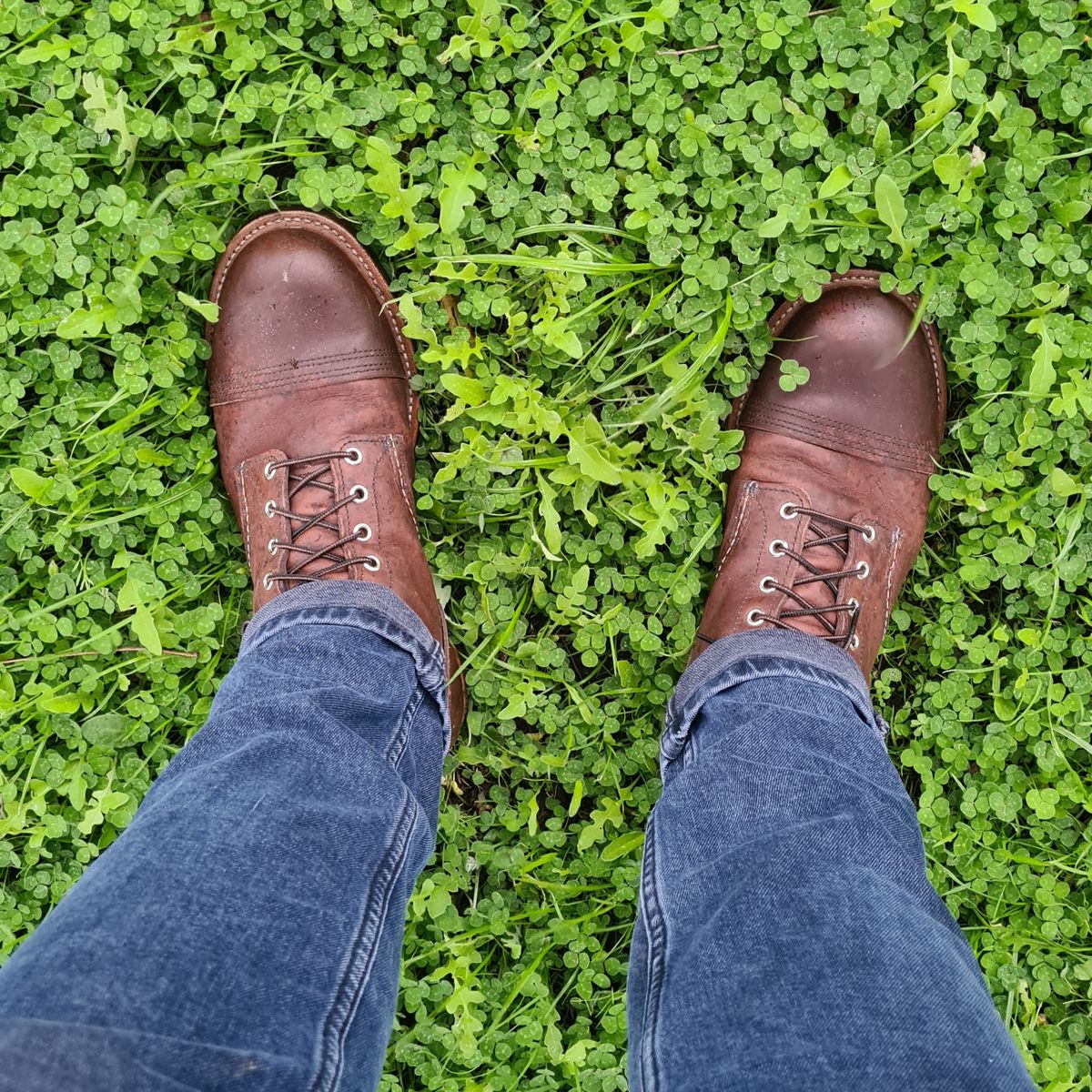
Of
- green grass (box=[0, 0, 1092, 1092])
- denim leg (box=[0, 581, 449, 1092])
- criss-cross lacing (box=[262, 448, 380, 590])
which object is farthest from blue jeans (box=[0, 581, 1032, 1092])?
green grass (box=[0, 0, 1092, 1092])

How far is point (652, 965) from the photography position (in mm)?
1728

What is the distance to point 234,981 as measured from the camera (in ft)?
4.54

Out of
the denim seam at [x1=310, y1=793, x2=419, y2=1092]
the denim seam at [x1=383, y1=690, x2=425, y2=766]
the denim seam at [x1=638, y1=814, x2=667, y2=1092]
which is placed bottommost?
the denim seam at [x1=638, y1=814, x2=667, y2=1092]

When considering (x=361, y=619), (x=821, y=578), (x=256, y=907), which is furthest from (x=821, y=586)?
(x=256, y=907)

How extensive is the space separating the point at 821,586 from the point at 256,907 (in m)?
1.62

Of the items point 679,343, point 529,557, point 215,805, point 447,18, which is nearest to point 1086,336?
point 679,343

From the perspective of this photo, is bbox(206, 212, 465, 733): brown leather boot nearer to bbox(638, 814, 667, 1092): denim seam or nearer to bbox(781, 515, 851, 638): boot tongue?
bbox(638, 814, 667, 1092): denim seam

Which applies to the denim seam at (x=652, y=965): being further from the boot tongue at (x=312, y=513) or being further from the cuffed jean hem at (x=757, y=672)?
the boot tongue at (x=312, y=513)

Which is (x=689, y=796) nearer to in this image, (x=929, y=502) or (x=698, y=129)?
(x=929, y=502)

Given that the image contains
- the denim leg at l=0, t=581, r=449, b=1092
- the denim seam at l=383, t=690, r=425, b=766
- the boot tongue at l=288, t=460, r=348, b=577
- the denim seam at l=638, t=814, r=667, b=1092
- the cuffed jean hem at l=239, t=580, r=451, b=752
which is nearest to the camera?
the denim leg at l=0, t=581, r=449, b=1092

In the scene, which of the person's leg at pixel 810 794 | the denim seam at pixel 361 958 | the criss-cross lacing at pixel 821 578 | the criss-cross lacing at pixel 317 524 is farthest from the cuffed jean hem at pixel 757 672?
the criss-cross lacing at pixel 317 524

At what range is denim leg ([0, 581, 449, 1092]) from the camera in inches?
50.3

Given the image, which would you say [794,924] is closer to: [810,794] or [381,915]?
[810,794]

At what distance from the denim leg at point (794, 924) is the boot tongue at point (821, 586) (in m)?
0.26
